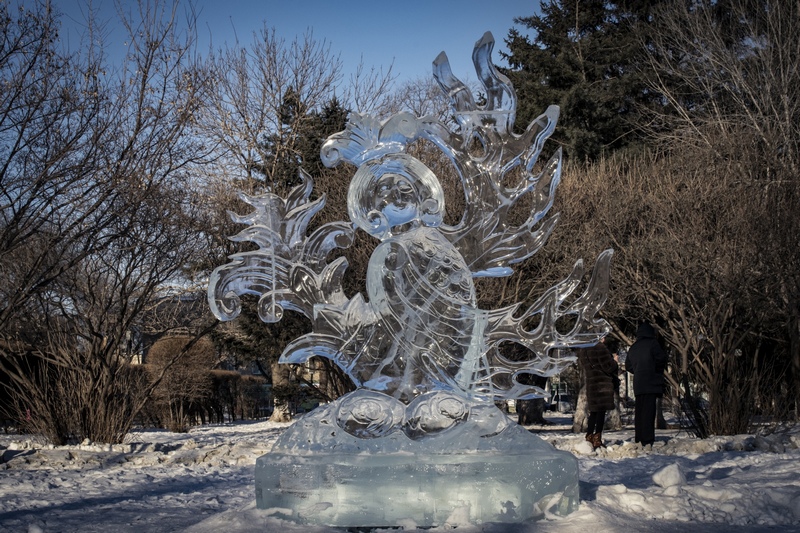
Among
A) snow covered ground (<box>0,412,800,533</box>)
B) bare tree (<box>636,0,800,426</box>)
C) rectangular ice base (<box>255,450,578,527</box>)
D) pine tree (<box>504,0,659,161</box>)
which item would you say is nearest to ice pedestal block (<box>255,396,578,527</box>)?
rectangular ice base (<box>255,450,578,527</box>)

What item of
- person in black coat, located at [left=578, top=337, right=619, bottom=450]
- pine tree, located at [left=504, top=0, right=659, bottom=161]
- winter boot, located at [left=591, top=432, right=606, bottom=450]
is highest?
pine tree, located at [left=504, top=0, right=659, bottom=161]

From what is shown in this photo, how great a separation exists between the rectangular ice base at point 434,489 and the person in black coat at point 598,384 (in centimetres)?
496

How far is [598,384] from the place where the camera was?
412 inches

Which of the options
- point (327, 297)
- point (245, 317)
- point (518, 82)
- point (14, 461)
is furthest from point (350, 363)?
point (518, 82)

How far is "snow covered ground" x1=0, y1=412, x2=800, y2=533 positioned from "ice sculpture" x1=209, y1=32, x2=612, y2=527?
0.30 meters

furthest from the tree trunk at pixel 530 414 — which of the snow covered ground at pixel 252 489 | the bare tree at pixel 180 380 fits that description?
the snow covered ground at pixel 252 489

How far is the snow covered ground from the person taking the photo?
550 cm

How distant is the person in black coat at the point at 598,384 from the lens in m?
10.4

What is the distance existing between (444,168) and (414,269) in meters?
9.42

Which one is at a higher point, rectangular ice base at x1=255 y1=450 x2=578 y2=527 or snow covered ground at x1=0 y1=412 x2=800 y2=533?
rectangular ice base at x1=255 y1=450 x2=578 y2=527

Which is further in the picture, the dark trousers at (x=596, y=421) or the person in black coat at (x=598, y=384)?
the dark trousers at (x=596, y=421)

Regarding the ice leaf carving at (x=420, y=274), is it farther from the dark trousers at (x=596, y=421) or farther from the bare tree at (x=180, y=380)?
the bare tree at (x=180, y=380)

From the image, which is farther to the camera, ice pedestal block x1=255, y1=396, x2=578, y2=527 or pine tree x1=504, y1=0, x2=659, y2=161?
pine tree x1=504, y1=0, x2=659, y2=161

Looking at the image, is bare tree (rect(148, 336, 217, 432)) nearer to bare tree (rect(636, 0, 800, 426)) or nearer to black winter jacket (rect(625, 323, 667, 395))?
black winter jacket (rect(625, 323, 667, 395))
